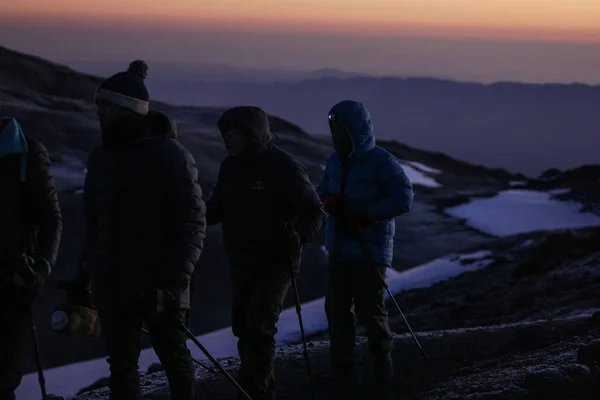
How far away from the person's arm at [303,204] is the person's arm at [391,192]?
0.90 m

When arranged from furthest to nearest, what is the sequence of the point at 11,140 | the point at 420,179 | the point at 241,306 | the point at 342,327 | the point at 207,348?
the point at 420,179, the point at 207,348, the point at 342,327, the point at 241,306, the point at 11,140

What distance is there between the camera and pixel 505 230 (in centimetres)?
2816

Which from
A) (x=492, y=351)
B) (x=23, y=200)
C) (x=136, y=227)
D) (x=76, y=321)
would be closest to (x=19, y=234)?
(x=23, y=200)

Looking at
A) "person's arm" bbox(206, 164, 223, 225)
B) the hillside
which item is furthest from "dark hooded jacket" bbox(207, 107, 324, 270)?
the hillside

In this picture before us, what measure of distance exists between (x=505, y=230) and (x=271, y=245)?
23111mm

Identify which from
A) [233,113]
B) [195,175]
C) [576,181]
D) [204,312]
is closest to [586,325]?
[233,113]

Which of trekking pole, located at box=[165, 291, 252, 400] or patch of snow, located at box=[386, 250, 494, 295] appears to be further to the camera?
patch of snow, located at box=[386, 250, 494, 295]

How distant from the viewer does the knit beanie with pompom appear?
4.75 metres

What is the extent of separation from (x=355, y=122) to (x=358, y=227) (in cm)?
72

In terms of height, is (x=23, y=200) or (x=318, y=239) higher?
(x=23, y=200)

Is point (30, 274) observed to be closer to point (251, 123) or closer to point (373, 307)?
point (251, 123)

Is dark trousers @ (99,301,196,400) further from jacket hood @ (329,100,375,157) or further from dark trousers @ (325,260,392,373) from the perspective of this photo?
jacket hood @ (329,100,375,157)

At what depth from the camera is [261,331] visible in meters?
5.77

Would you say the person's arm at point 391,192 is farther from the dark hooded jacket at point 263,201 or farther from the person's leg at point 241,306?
the person's leg at point 241,306
